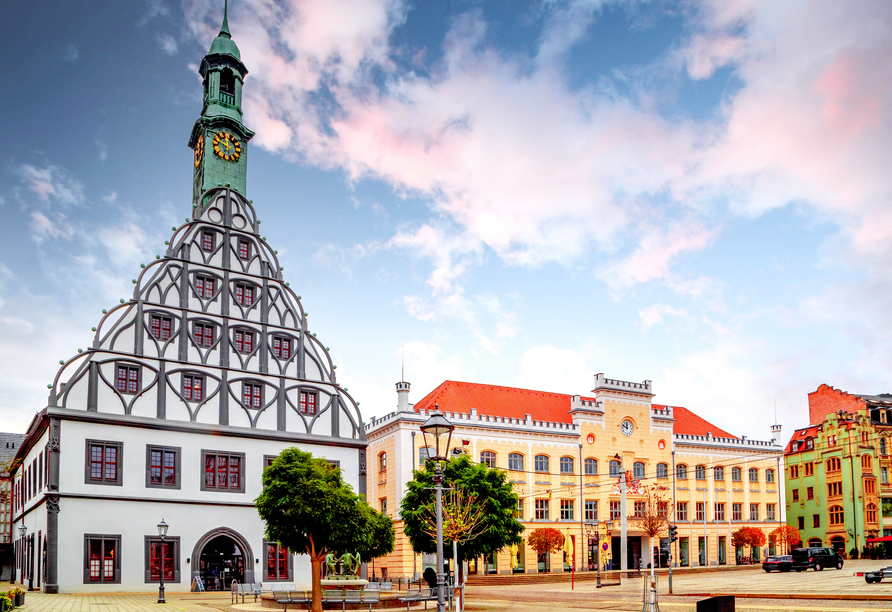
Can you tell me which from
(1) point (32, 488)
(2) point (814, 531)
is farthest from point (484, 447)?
(2) point (814, 531)

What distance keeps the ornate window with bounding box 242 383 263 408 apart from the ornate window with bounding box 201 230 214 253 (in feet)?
27.5

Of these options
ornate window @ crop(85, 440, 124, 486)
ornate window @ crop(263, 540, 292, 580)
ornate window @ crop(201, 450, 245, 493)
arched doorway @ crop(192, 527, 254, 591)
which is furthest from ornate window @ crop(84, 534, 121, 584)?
ornate window @ crop(263, 540, 292, 580)

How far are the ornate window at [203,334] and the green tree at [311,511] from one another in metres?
16.1

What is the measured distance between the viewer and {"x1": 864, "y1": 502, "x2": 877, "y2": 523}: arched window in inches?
3017

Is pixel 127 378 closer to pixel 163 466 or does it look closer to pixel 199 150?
pixel 163 466

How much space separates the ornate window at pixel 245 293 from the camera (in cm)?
4800

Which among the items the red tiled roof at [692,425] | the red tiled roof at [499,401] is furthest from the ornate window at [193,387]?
the red tiled roof at [692,425]

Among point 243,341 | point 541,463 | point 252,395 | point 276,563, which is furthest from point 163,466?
point 541,463

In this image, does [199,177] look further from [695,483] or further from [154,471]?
[695,483]

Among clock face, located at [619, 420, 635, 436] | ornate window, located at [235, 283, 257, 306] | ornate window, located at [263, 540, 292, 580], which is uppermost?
ornate window, located at [235, 283, 257, 306]

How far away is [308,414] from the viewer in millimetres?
48219

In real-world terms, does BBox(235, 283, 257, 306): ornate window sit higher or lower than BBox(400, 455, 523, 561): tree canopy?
higher

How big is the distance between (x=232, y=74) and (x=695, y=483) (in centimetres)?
5175

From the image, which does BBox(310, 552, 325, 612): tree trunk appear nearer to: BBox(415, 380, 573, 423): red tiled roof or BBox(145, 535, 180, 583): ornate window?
BBox(145, 535, 180, 583): ornate window
